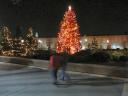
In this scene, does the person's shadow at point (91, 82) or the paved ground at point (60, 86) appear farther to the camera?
the person's shadow at point (91, 82)

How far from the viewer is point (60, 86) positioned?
17734 millimetres

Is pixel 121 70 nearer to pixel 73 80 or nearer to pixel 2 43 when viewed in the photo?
pixel 73 80

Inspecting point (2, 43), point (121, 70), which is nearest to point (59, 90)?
point (121, 70)

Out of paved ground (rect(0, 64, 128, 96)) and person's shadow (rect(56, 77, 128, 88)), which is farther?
person's shadow (rect(56, 77, 128, 88))

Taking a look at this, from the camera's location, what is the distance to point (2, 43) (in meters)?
43.3

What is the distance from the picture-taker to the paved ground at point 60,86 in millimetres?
16156

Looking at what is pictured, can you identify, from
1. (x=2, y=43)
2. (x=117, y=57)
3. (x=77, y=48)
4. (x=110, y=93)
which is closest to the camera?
(x=110, y=93)

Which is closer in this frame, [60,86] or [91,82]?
[60,86]

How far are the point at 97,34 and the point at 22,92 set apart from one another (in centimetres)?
5778

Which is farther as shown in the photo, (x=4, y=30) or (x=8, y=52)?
(x=4, y=30)

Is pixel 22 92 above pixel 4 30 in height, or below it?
below

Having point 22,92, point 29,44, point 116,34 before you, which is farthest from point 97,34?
point 22,92

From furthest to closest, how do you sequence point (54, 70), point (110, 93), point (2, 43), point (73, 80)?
point (2, 43), point (73, 80), point (54, 70), point (110, 93)

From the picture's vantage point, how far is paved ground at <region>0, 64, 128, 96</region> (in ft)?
53.0
